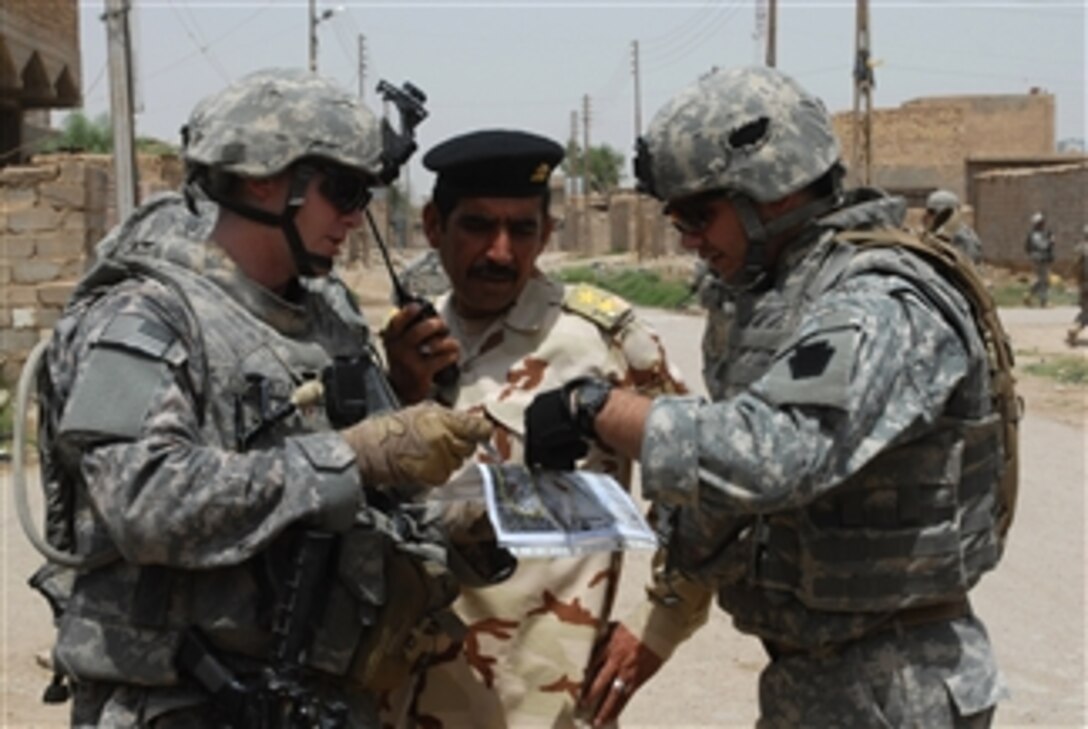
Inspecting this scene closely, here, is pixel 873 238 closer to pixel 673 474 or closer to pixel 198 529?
pixel 673 474

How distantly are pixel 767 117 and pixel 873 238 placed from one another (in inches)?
13.2

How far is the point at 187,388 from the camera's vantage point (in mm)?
2520

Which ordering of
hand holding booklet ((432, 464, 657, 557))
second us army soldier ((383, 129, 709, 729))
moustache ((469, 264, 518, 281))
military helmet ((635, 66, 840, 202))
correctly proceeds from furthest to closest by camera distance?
moustache ((469, 264, 518, 281))
second us army soldier ((383, 129, 709, 729))
military helmet ((635, 66, 840, 202))
hand holding booklet ((432, 464, 657, 557))

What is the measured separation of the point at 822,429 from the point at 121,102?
478 inches

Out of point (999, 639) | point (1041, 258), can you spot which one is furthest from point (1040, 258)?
point (999, 639)

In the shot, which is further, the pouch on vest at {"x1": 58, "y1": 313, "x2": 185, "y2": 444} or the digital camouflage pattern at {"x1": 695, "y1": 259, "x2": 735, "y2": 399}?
the digital camouflage pattern at {"x1": 695, "y1": 259, "x2": 735, "y2": 399}

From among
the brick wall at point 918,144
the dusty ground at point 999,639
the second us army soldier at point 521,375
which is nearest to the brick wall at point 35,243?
the dusty ground at point 999,639

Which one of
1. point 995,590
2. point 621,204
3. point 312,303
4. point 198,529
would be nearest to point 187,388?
point 198,529

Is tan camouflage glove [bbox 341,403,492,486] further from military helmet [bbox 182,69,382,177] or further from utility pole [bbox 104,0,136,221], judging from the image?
utility pole [bbox 104,0,136,221]

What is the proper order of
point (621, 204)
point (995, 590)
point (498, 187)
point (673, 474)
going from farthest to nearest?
point (621, 204), point (995, 590), point (498, 187), point (673, 474)

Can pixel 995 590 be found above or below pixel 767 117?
below

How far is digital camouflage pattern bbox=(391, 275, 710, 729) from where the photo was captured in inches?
130

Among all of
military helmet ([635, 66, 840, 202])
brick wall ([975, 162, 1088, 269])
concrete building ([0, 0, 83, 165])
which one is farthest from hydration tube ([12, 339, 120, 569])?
brick wall ([975, 162, 1088, 269])

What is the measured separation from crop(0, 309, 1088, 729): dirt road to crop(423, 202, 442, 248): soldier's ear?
2.50 metres
